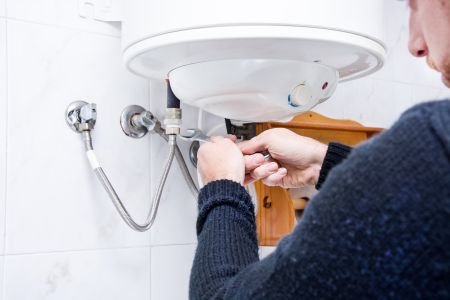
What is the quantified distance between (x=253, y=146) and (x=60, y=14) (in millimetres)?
449

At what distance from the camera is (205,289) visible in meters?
0.59

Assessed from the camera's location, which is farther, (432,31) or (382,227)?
(432,31)

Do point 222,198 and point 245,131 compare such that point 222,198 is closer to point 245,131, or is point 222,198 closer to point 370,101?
point 245,131

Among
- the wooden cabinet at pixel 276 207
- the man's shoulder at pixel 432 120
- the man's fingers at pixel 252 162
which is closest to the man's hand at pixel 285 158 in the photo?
the man's fingers at pixel 252 162

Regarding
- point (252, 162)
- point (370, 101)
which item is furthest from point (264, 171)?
point (370, 101)

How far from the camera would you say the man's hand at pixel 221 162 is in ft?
2.53

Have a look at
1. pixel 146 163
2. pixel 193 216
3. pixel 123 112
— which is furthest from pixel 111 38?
pixel 193 216

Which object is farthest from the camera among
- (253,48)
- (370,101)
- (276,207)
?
(370,101)

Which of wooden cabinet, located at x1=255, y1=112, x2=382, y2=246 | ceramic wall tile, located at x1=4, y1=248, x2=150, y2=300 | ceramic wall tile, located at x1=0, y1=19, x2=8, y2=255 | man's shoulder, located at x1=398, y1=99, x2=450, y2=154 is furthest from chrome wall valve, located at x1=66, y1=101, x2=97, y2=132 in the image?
man's shoulder, located at x1=398, y1=99, x2=450, y2=154

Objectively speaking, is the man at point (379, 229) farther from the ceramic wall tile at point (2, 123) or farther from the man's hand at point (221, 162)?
the ceramic wall tile at point (2, 123)

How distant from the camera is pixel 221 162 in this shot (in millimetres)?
795

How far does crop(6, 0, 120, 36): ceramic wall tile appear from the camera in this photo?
3.08 feet

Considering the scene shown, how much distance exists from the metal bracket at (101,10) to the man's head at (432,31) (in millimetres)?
620

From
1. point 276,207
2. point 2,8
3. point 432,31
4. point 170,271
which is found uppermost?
point 2,8
